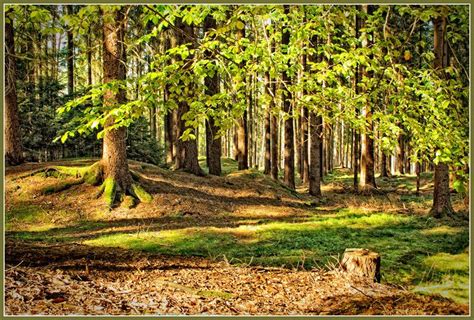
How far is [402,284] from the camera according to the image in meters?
5.71

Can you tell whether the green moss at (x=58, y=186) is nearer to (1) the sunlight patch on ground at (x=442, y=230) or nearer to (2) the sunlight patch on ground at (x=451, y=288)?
(1) the sunlight patch on ground at (x=442, y=230)

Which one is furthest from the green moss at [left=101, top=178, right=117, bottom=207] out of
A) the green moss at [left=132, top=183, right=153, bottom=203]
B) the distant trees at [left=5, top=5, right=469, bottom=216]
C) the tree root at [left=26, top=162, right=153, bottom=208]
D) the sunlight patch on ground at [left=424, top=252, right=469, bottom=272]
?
the sunlight patch on ground at [left=424, top=252, right=469, bottom=272]

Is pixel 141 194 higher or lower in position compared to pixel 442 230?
higher

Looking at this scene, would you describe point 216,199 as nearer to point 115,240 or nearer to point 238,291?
point 115,240

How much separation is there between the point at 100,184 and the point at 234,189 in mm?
5196

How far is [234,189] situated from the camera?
15.0 meters

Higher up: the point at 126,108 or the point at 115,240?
the point at 126,108

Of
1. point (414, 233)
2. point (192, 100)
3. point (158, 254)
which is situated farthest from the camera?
point (414, 233)

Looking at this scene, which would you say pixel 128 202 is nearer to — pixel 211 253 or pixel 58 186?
pixel 58 186

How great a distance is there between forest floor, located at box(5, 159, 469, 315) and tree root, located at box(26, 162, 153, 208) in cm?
17

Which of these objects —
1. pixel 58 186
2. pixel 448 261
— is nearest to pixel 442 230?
pixel 448 261

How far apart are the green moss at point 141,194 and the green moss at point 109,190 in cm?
57

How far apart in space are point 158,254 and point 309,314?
3.00 m

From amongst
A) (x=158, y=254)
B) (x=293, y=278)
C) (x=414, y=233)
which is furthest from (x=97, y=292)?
(x=414, y=233)
